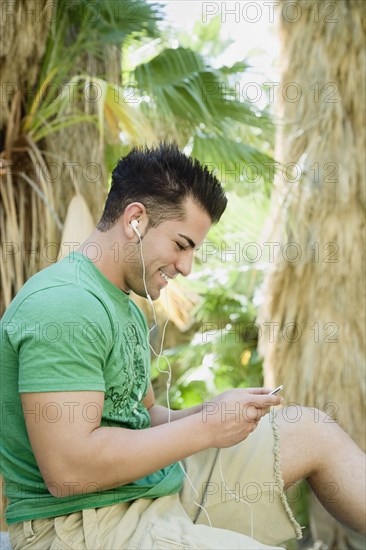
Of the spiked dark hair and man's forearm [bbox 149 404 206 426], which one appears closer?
the spiked dark hair

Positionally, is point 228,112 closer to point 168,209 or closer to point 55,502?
point 168,209

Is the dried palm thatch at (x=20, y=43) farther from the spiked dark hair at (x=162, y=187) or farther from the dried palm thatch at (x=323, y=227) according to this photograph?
the spiked dark hair at (x=162, y=187)

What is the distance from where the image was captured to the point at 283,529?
2.08m

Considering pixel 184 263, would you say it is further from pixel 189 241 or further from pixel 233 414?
pixel 233 414

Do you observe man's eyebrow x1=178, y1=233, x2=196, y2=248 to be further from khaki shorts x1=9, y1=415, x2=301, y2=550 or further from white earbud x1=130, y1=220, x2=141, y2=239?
khaki shorts x1=9, y1=415, x2=301, y2=550

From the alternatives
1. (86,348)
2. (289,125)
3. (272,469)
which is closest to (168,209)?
(86,348)

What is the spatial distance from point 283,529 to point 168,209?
2.98ft

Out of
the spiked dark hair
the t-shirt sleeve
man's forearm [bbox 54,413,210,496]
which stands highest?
the spiked dark hair

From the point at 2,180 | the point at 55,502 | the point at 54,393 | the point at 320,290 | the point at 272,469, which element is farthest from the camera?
the point at 320,290

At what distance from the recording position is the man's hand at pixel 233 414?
5.88ft

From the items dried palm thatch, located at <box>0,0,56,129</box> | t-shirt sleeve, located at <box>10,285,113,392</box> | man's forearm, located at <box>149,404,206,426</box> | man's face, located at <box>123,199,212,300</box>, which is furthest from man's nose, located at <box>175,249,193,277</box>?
dried palm thatch, located at <box>0,0,56,129</box>

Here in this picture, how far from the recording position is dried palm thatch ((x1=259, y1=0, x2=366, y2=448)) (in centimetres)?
421

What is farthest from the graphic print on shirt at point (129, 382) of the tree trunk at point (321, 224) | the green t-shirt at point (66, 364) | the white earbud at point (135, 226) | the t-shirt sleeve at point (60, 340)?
the tree trunk at point (321, 224)

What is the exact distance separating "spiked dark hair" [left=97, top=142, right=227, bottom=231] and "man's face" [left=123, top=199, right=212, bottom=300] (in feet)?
0.08
